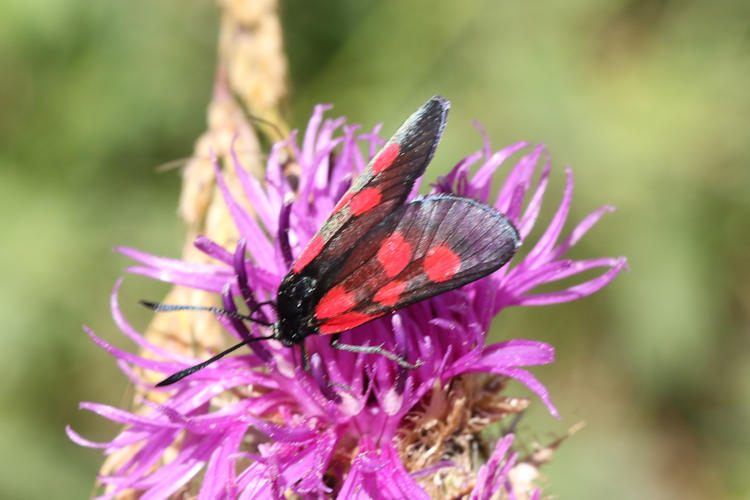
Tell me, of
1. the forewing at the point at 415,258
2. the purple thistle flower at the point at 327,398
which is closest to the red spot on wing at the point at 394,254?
the forewing at the point at 415,258

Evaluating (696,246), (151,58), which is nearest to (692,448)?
(696,246)

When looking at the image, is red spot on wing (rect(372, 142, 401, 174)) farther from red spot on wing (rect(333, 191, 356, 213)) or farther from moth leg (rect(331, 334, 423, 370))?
moth leg (rect(331, 334, 423, 370))

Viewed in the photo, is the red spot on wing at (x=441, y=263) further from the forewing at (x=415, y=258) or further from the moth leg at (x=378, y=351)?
the moth leg at (x=378, y=351)

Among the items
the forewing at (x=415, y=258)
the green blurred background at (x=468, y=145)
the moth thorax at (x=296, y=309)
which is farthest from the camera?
the green blurred background at (x=468, y=145)

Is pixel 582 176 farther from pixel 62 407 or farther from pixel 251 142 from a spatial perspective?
pixel 62 407

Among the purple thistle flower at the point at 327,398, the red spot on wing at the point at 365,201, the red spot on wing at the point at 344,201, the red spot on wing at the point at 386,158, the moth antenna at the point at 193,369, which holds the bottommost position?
the purple thistle flower at the point at 327,398

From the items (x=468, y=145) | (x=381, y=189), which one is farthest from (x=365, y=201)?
(x=468, y=145)
